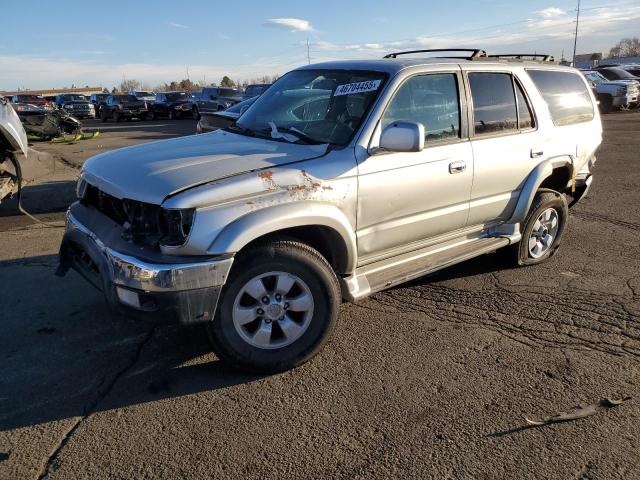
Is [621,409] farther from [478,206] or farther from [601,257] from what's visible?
[601,257]

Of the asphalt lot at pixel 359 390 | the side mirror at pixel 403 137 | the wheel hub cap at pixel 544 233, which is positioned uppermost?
the side mirror at pixel 403 137

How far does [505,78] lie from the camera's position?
4.62 m

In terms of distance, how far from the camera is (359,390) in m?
3.23

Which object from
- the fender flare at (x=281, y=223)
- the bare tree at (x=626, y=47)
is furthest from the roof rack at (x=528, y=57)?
the bare tree at (x=626, y=47)

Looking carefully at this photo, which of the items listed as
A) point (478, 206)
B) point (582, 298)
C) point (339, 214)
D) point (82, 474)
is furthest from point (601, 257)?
point (82, 474)

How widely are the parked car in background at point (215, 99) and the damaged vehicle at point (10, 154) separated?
20731mm

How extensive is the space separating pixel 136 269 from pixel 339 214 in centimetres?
127

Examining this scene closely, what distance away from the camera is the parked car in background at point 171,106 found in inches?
1232

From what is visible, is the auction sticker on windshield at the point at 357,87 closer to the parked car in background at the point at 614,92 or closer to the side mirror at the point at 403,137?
the side mirror at the point at 403,137

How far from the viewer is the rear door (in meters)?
4.31

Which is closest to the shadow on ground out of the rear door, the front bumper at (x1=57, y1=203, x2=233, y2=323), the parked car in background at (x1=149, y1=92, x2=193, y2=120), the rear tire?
the front bumper at (x1=57, y1=203, x2=233, y2=323)

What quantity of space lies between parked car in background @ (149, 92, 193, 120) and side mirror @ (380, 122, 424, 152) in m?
29.2

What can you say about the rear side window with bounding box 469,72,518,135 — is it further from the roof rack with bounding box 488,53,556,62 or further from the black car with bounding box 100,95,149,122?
the black car with bounding box 100,95,149,122

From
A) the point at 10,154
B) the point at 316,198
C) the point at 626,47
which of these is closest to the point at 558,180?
the point at 316,198
